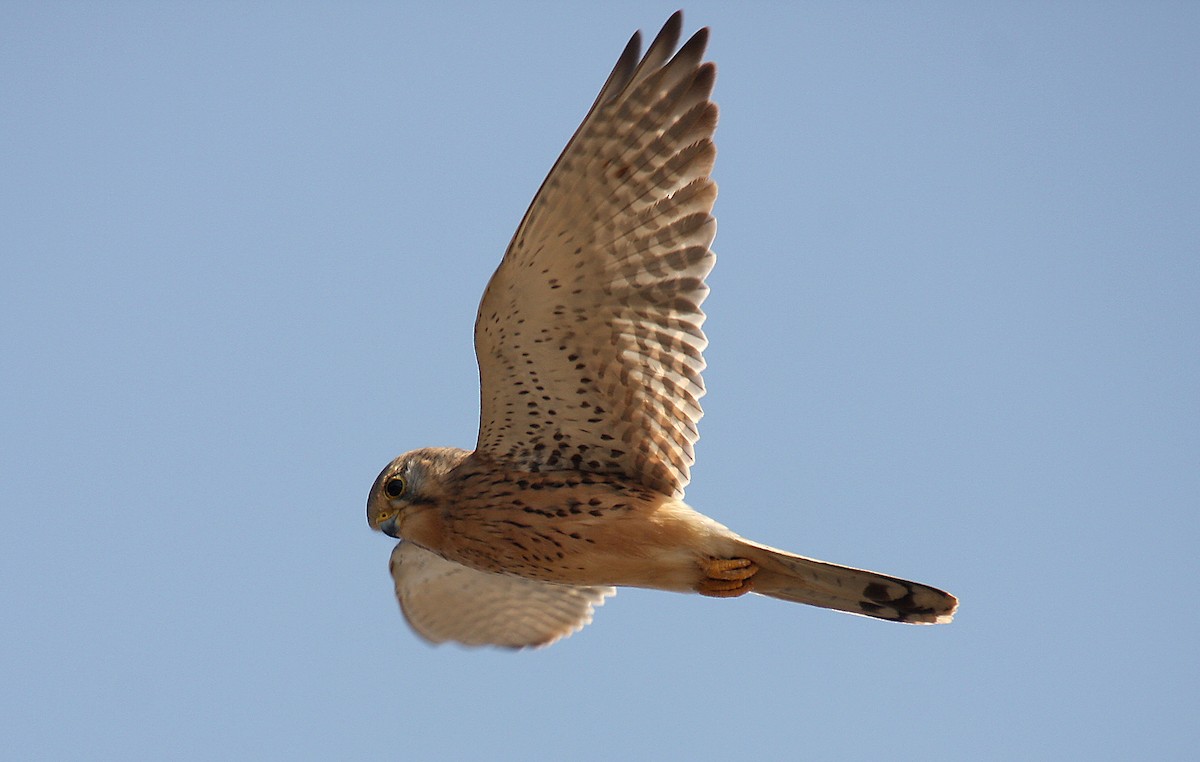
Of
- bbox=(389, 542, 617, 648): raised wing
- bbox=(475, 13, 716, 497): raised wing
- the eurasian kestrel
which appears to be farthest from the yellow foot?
bbox=(389, 542, 617, 648): raised wing

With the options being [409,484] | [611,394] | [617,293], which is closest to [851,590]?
[611,394]

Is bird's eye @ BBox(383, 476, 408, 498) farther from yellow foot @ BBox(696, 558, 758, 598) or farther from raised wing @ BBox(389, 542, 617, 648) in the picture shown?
yellow foot @ BBox(696, 558, 758, 598)

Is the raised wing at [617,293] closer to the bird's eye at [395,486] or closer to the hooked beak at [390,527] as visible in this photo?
the bird's eye at [395,486]

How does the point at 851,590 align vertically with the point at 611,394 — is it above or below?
below

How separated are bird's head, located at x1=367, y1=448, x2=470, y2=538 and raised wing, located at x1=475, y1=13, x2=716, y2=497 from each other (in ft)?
0.78

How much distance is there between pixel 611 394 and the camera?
23.3ft

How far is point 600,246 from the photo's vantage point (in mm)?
6727

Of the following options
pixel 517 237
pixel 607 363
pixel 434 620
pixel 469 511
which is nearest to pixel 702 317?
pixel 607 363

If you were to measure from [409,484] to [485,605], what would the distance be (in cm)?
208

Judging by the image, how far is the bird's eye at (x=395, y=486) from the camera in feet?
24.2

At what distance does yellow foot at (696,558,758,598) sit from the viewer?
6.92m

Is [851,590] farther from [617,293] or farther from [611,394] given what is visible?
[617,293]

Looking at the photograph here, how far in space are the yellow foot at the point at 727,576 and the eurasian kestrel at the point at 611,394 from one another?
0.03 ft

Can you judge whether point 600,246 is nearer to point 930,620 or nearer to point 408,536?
point 408,536
